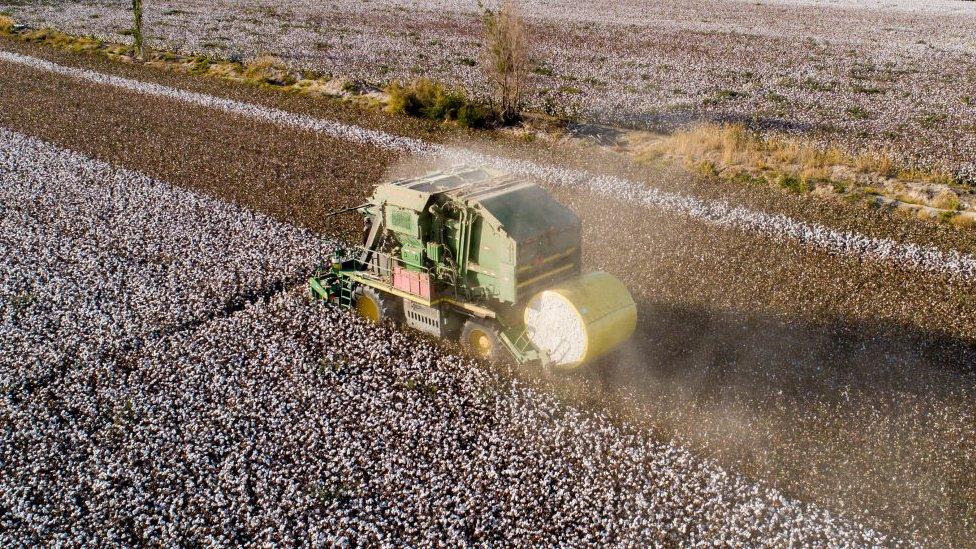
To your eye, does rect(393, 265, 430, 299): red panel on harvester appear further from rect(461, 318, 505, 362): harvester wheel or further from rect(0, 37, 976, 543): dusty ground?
rect(0, 37, 976, 543): dusty ground

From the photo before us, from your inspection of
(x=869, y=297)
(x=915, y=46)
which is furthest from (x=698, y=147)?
(x=915, y=46)

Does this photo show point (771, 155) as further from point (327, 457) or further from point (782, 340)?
point (327, 457)

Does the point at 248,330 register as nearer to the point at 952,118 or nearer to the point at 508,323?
the point at 508,323

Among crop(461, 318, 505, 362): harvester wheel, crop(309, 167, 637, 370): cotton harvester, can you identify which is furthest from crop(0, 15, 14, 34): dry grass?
crop(461, 318, 505, 362): harvester wheel

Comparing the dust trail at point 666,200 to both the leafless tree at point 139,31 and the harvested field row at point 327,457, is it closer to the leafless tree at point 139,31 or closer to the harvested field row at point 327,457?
the leafless tree at point 139,31

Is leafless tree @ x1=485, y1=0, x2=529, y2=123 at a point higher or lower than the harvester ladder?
higher

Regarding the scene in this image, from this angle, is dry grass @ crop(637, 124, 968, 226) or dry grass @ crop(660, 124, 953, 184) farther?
dry grass @ crop(660, 124, 953, 184)

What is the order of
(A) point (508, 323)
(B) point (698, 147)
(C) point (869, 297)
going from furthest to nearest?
1. (B) point (698, 147)
2. (C) point (869, 297)
3. (A) point (508, 323)
